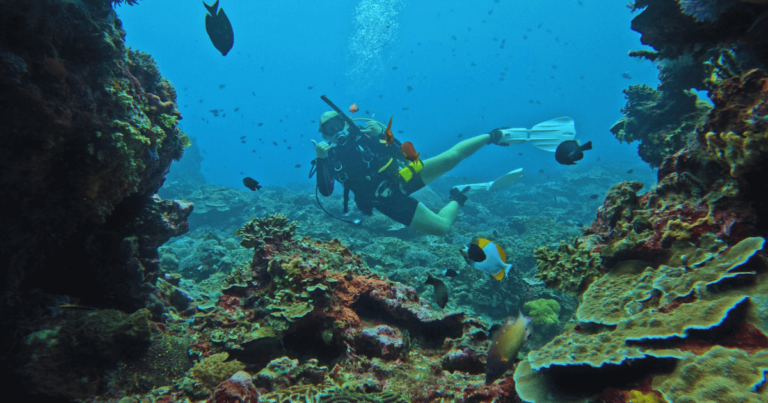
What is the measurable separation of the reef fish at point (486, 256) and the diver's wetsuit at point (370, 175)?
4.71m

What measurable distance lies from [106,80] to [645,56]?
710cm

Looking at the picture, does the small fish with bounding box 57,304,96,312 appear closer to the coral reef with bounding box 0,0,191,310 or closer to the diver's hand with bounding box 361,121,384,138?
the coral reef with bounding box 0,0,191,310

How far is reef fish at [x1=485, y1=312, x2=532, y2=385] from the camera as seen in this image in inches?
86.0

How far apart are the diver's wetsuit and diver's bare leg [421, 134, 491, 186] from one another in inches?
46.1

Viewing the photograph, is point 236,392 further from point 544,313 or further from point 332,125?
point 332,125

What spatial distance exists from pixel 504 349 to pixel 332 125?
7.52 meters

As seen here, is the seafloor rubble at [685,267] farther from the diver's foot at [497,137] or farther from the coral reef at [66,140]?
the diver's foot at [497,137]

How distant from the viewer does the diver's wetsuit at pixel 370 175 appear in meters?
8.09

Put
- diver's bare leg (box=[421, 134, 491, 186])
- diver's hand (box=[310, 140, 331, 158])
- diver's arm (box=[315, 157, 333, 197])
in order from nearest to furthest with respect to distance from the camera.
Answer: diver's arm (box=[315, 157, 333, 197])
diver's hand (box=[310, 140, 331, 158])
diver's bare leg (box=[421, 134, 491, 186])

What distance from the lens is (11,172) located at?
2322mm

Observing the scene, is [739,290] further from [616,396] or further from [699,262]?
[616,396]

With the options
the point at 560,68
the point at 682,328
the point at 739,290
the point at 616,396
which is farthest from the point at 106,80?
the point at 560,68

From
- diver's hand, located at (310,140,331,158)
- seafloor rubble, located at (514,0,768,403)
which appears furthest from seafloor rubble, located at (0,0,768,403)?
diver's hand, located at (310,140,331,158)

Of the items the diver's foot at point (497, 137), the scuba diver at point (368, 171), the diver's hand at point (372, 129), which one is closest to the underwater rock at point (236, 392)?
the scuba diver at point (368, 171)
